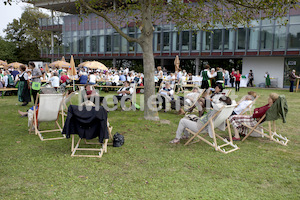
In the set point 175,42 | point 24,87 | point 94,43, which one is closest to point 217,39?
point 175,42

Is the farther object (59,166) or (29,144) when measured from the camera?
(29,144)

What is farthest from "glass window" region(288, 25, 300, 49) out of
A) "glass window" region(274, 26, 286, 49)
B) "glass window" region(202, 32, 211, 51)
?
"glass window" region(202, 32, 211, 51)

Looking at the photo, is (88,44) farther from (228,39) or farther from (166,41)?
(228,39)

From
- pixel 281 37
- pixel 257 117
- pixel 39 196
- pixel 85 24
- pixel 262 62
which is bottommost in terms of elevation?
pixel 39 196

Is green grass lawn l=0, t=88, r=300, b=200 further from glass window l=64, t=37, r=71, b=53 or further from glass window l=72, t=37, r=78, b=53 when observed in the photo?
glass window l=64, t=37, r=71, b=53

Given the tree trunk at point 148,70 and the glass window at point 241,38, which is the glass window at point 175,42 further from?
the tree trunk at point 148,70

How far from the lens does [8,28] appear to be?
173ft

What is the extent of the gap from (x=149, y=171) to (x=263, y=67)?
24.0 meters

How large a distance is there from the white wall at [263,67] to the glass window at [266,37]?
1285 millimetres

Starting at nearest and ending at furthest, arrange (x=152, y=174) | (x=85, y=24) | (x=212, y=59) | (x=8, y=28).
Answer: (x=152, y=174), (x=212, y=59), (x=85, y=24), (x=8, y=28)

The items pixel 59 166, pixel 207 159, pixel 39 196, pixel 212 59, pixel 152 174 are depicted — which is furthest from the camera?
pixel 212 59

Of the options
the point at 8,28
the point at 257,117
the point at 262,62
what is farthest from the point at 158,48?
the point at 8,28

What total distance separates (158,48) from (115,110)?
21.0m

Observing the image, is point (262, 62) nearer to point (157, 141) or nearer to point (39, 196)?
point (157, 141)
